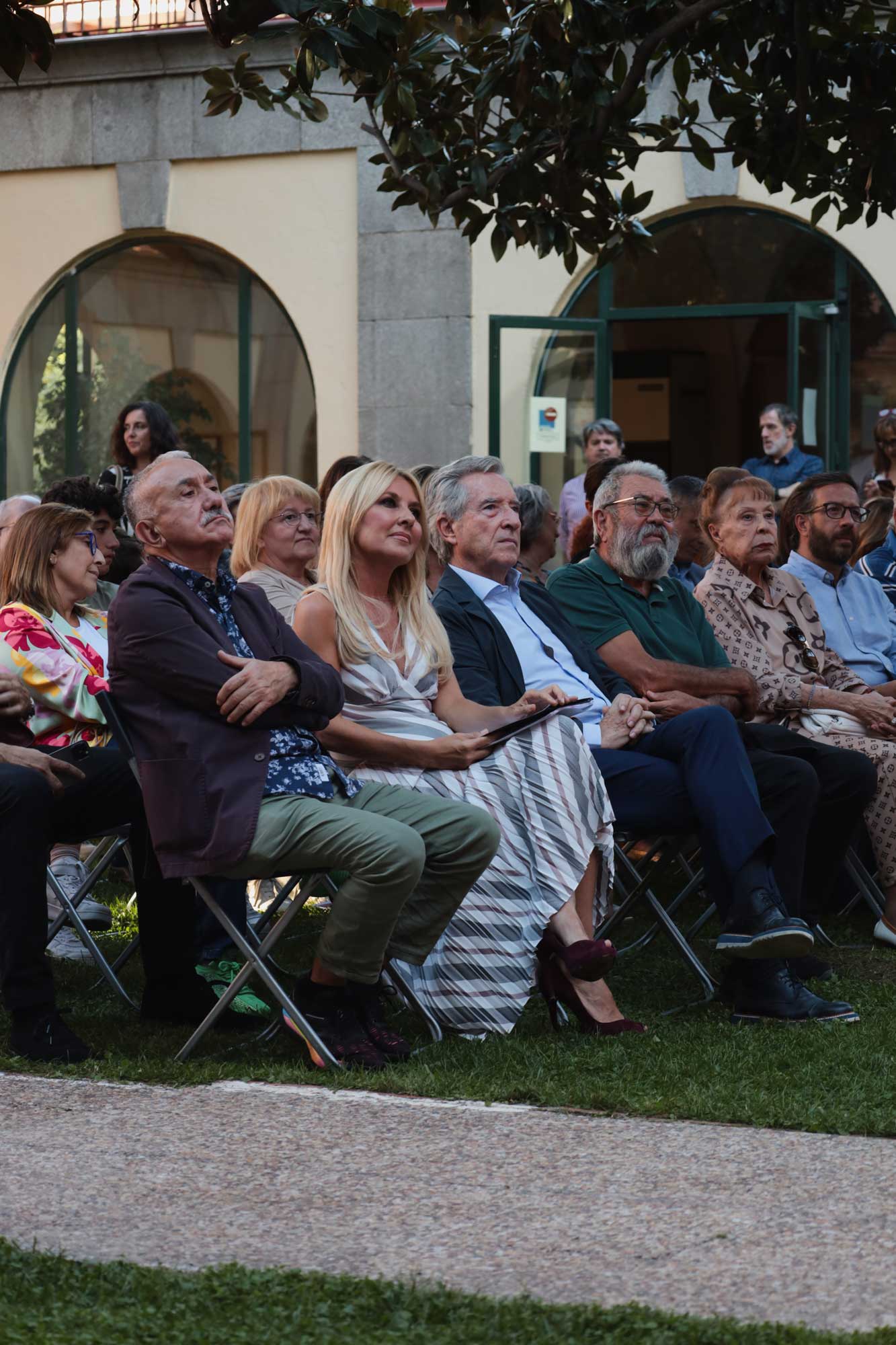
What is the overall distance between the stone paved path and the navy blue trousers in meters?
1.48

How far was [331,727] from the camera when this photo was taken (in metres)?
5.70

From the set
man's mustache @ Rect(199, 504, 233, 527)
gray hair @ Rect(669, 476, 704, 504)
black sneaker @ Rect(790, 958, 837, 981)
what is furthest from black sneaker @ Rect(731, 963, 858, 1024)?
gray hair @ Rect(669, 476, 704, 504)

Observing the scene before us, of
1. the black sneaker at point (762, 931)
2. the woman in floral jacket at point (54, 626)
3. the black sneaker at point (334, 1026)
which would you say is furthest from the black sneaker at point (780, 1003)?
the woman in floral jacket at point (54, 626)

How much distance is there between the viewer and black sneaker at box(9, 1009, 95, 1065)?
17.0 feet

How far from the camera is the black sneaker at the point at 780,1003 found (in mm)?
5797

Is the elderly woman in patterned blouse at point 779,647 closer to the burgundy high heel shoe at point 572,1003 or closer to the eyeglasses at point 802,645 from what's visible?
the eyeglasses at point 802,645

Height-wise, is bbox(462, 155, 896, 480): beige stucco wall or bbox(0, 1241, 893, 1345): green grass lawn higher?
bbox(462, 155, 896, 480): beige stucco wall

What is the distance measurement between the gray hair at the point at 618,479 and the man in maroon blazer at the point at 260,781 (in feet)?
6.40

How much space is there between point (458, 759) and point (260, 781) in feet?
2.55

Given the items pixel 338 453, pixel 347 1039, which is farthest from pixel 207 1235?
pixel 338 453

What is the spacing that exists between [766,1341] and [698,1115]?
153 centimetres

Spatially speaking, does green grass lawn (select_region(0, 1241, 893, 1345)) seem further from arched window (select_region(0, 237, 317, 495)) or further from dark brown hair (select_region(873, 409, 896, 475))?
arched window (select_region(0, 237, 317, 495))

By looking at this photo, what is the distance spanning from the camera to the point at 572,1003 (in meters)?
5.62

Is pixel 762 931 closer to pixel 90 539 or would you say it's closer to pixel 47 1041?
pixel 47 1041
